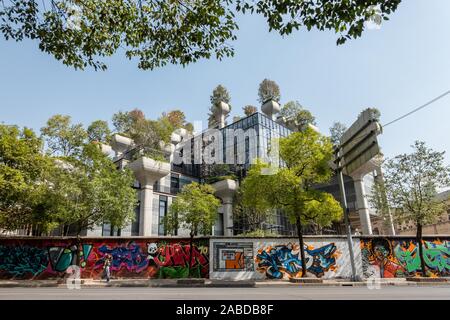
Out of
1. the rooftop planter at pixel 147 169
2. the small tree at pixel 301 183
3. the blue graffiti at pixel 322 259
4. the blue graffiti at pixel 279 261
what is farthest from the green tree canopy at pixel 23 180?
the blue graffiti at pixel 322 259

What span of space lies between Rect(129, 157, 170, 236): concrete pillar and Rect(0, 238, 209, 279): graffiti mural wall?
1290 centimetres

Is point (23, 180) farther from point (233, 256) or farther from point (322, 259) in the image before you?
point (322, 259)

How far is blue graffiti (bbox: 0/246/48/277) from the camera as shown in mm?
19922

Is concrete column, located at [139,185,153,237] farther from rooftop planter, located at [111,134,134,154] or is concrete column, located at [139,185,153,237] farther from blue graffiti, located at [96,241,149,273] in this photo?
blue graffiti, located at [96,241,149,273]

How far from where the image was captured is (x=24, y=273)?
784 inches

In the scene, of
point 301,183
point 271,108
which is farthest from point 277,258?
point 271,108

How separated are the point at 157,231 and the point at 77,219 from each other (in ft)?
56.4

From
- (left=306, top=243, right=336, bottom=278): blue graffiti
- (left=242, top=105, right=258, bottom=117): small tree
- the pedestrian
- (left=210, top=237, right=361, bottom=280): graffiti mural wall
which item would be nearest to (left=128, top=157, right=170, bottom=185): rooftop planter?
the pedestrian

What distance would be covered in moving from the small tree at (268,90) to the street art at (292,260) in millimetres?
35269

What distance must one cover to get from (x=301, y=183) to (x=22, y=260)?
63.0ft

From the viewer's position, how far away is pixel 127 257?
2072 centimetres

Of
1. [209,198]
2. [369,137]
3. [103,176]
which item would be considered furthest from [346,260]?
[103,176]

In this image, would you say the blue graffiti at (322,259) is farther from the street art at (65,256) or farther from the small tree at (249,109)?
the small tree at (249,109)

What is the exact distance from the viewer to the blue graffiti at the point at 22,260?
1992cm
